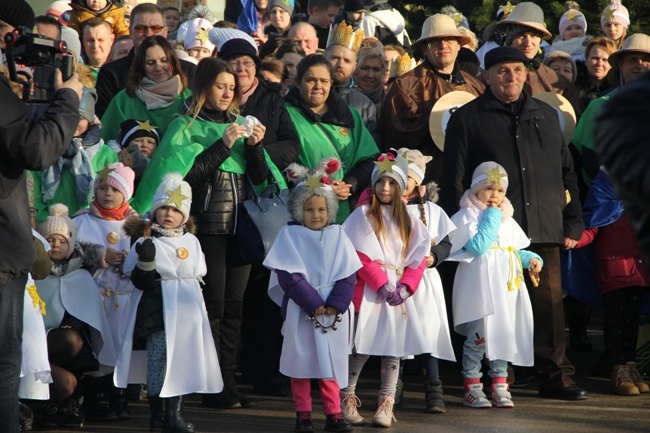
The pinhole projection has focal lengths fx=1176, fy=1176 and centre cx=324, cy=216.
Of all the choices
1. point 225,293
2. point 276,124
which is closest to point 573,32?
point 276,124

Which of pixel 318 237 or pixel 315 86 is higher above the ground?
pixel 315 86

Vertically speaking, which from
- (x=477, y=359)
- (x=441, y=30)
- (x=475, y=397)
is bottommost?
(x=475, y=397)

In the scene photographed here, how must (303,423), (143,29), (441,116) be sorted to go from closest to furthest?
(303,423), (441,116), (143,29)

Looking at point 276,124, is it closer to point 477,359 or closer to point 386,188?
point 386,188

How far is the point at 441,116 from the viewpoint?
30.0 feet

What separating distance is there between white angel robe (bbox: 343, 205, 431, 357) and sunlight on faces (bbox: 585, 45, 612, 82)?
3625 millimetres

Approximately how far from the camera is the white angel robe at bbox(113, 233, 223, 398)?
7.22m

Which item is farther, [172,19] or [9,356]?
[172,19]

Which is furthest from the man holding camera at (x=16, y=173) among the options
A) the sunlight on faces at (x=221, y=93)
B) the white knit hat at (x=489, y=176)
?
the white knit hat at (x=489, y=176)

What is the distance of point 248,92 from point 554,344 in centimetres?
297

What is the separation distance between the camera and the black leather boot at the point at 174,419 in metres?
7.05

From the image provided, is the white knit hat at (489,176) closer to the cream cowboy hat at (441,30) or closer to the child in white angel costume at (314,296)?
the child in white angel costume at (314,296)

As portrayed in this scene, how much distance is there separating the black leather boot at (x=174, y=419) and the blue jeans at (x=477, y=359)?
2.15m

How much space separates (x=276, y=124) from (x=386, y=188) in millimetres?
1156
